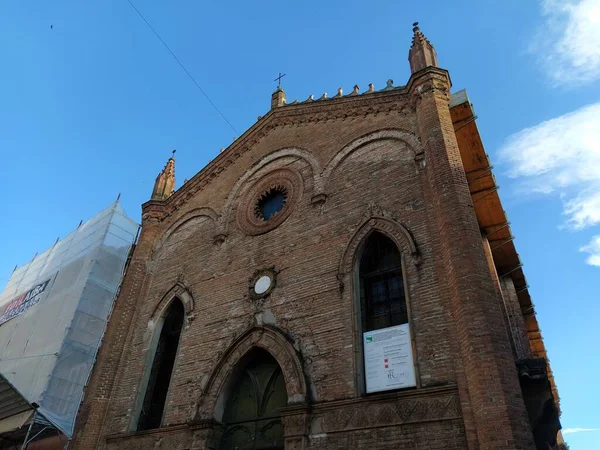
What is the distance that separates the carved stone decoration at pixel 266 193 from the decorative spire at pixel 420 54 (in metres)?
3.97

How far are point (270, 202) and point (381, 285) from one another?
15.2 ft

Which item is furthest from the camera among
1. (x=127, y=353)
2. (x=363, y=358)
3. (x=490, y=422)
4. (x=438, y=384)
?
(x=127, y=353)

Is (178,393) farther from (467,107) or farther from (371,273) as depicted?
(467,107)

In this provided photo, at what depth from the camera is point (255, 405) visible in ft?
31.3

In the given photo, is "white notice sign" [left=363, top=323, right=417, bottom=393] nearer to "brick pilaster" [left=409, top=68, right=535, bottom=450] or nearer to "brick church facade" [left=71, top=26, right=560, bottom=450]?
"brick church facade" [left=71, top=26, right=560, bottom=450]

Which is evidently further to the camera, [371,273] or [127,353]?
[127,353]

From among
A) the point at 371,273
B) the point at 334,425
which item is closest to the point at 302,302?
the point at 371,273

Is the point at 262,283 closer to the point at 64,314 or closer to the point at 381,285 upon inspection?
the point at 381,285

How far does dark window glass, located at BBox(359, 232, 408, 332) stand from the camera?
8828 millimetres

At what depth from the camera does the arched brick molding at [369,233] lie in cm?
895

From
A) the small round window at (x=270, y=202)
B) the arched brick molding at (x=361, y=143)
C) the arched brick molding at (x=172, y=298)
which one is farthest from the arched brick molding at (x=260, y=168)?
the arched brick molding at (x=172, y=298)

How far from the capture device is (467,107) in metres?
10.4

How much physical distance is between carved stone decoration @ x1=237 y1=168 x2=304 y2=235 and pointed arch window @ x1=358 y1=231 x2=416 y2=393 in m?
2.77

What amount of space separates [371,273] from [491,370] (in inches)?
134
